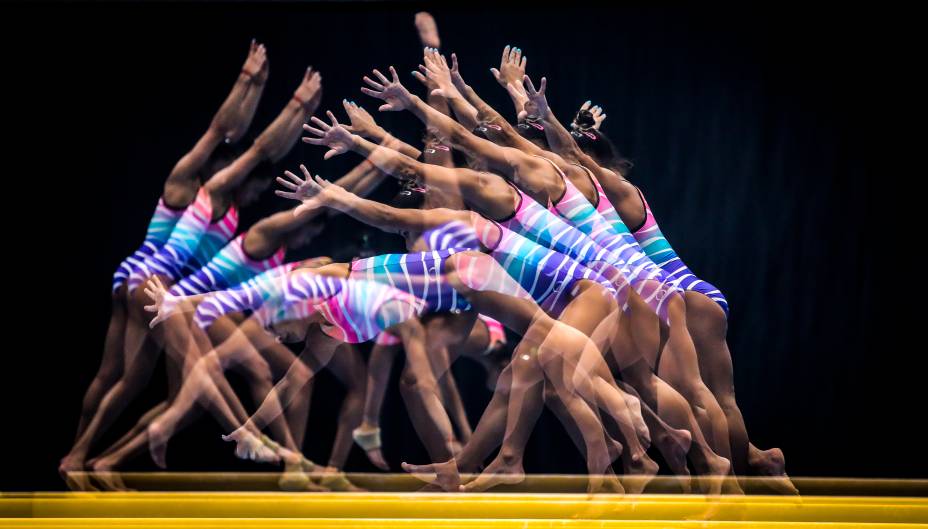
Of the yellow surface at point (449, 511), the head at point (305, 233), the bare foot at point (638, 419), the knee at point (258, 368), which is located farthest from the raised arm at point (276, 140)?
the bare foot at point (638, 419)

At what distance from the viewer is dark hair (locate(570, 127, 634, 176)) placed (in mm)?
3105

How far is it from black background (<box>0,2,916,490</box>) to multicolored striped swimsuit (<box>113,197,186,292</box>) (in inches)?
11.7

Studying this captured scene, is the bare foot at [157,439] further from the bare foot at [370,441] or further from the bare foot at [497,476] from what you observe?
the bare foot at [497,476]

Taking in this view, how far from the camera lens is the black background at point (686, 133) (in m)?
3.29

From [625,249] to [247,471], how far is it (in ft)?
5.94

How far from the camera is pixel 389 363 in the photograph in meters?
3.23

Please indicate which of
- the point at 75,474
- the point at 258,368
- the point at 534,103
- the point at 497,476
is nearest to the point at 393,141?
the point at 534,103

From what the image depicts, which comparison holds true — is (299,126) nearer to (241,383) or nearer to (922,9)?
(241,383)

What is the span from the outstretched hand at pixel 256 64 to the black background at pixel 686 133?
0.05 meters

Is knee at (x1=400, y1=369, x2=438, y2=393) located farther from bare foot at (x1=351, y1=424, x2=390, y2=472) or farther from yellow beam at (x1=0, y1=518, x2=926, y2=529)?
yellow beam at (x1=0, y1=518, x2=926, y2=529)

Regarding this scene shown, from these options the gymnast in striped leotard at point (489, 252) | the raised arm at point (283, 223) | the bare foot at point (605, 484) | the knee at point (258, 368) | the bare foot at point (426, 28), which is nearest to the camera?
the bare foot at point (605, 484)

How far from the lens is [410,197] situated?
289 centimetres

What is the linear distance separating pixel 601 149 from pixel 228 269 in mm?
1431

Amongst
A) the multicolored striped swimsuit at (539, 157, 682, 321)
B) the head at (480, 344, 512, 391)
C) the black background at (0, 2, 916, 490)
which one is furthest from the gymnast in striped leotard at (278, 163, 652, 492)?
the black background at (0, 2, 916, 490)
